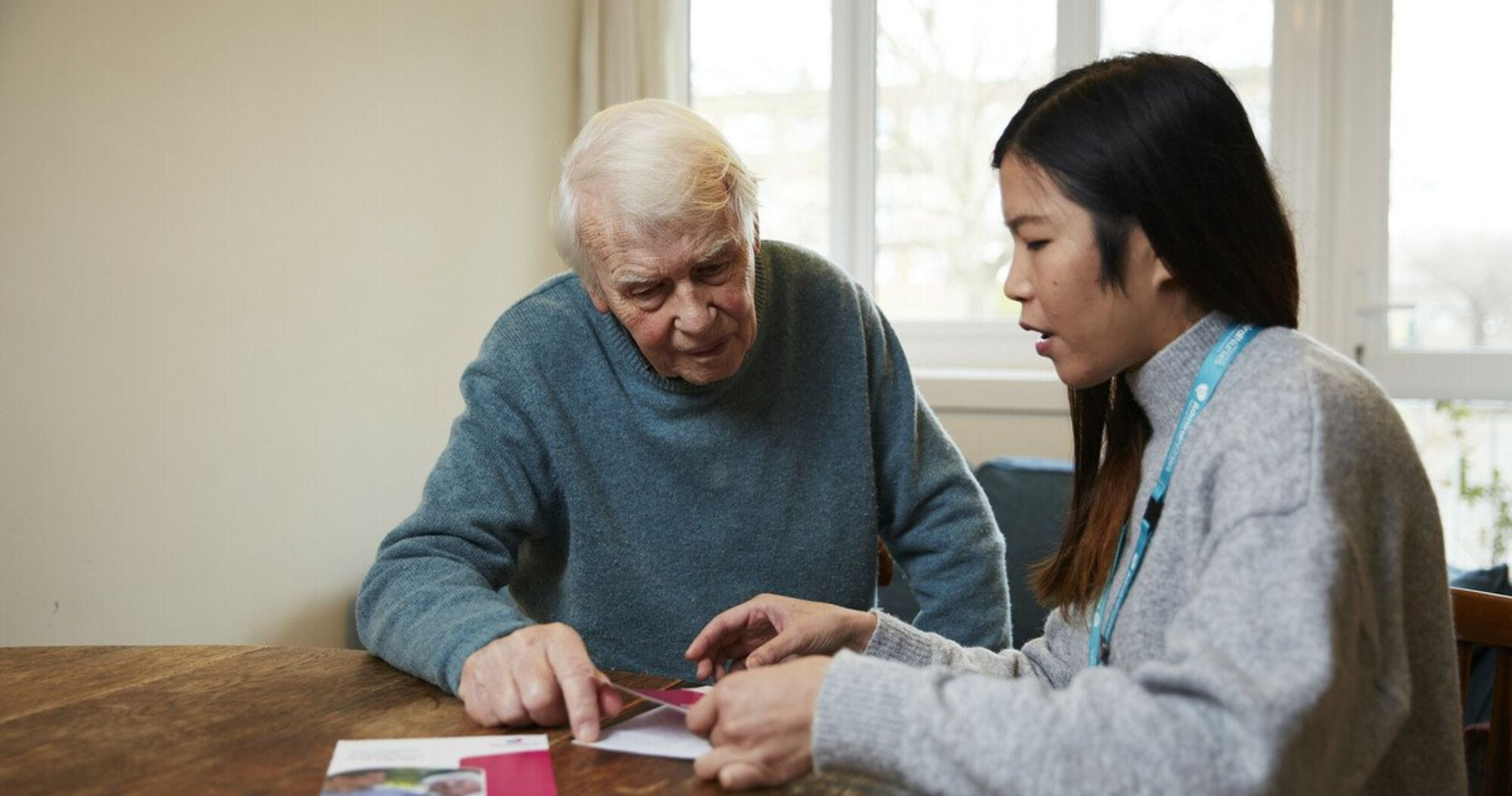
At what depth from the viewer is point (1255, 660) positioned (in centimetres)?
85

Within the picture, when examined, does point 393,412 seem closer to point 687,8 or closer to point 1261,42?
point 687,8

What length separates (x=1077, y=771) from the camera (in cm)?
84

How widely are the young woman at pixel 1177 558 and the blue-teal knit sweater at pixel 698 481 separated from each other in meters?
0.31

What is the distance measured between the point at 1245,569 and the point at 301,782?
2.45ft

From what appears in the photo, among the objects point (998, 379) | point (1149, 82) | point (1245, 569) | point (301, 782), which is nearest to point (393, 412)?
point (998, 379)

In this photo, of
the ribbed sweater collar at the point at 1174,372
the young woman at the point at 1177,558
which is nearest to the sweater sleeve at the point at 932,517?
the young woman at the point at 1177,558

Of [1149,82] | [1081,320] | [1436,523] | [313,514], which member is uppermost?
[1149,82]

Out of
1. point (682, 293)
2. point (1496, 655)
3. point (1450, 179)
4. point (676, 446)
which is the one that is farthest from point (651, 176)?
point (1450, 179)

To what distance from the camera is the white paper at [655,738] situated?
3.70 ft

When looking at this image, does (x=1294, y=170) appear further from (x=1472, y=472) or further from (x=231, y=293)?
(x=231, y=293)

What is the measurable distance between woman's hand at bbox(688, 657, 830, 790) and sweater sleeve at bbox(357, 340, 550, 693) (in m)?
0.34

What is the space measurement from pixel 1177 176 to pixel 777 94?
9.84 feet

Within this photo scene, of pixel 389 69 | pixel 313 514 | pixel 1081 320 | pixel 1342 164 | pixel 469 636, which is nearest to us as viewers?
pixel 1081 320

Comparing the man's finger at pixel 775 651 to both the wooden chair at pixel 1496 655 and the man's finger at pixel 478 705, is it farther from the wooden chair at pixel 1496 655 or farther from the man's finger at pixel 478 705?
the wooden chair at pixel 1496 655
